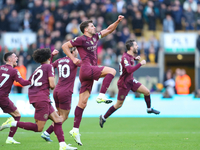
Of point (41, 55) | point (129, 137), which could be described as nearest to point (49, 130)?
point (129, 137)

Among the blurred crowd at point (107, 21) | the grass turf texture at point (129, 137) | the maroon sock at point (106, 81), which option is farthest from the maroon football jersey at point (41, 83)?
the blurred crowd at point (107, 21)

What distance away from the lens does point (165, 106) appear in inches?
578

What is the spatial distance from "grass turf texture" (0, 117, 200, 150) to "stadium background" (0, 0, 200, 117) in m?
4.93

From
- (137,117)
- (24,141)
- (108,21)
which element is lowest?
(137,117)

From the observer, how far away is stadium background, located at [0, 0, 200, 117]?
17.5 m

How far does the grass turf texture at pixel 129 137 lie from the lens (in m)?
7.50

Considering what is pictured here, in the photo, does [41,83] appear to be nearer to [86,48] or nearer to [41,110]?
[41,110]

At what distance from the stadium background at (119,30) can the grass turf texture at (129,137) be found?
4.93 metres

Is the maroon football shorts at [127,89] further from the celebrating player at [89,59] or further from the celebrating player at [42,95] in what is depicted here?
the celebrating player at [42,95]

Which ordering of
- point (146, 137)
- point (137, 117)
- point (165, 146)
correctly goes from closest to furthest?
point (165, 146)
point (146, 137)
point (137, 117)

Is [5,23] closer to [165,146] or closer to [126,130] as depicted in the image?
[126,130]

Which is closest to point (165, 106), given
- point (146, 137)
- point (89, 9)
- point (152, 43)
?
point (152, 43)

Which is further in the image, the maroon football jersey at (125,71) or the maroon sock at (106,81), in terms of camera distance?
the maroon football jersey at (125,71)

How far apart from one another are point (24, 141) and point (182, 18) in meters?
12.6
